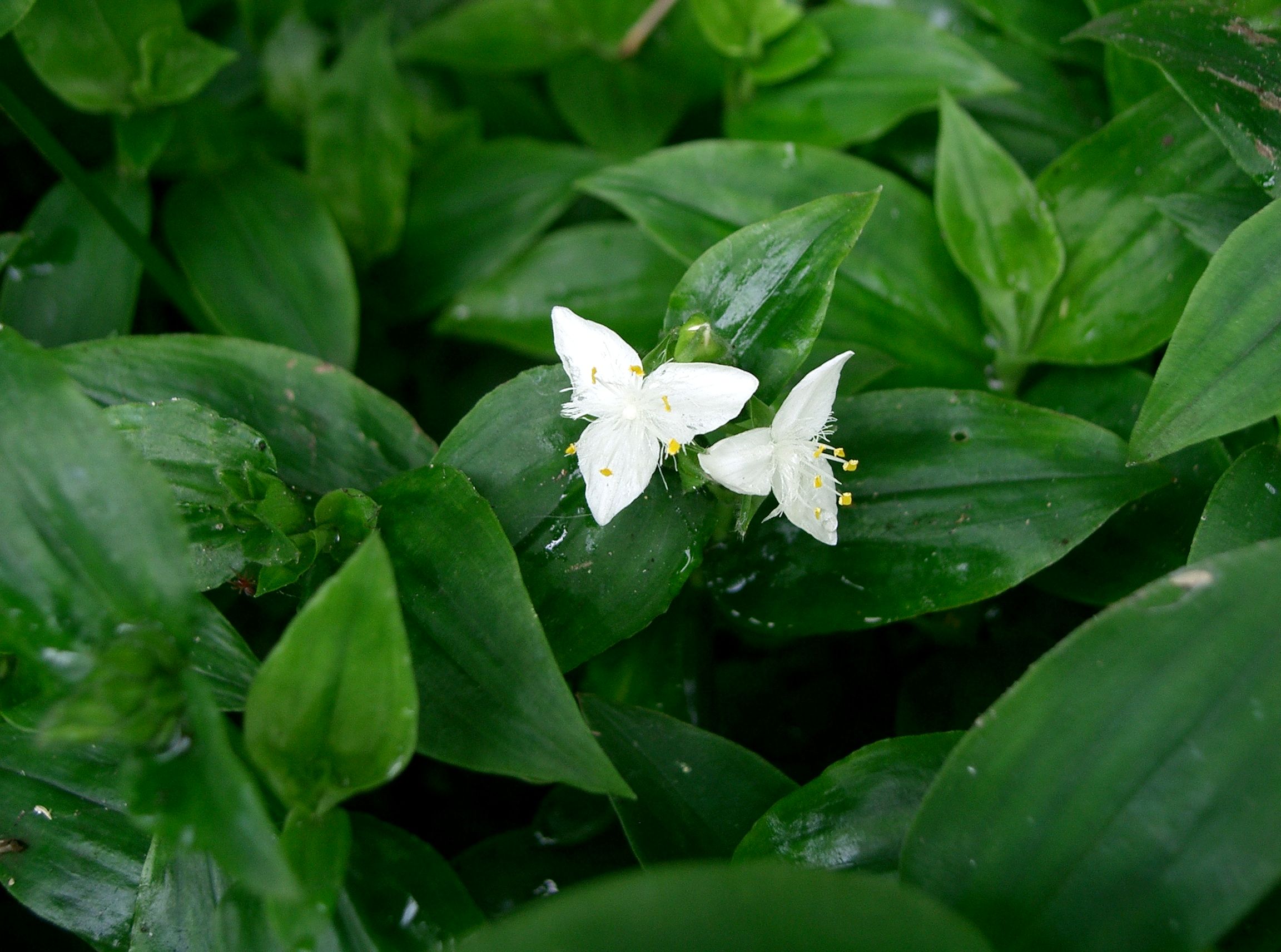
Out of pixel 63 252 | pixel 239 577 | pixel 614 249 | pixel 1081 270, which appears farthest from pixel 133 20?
pixel 1081 270

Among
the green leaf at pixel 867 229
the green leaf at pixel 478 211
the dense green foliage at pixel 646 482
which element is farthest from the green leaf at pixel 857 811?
the green leaf at pixel 478 211

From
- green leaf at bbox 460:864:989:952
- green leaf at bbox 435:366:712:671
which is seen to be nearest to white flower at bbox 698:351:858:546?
green leaf at bbox 435:366:712:671

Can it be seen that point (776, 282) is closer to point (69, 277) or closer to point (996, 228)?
point (996, 228)

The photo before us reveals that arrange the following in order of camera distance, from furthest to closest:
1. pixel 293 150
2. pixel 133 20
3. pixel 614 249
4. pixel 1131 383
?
pixel 293 150 → pixel 614 249 → pixel 133 20 → pixel 1131 383

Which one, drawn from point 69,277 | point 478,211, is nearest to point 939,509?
point 478,211

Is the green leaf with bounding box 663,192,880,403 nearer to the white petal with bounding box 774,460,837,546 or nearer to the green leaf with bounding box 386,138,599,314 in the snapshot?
the white petal with bounding box 774,460,837,546

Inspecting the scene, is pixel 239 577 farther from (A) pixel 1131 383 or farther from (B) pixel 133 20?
(A) pixel 1131 383
